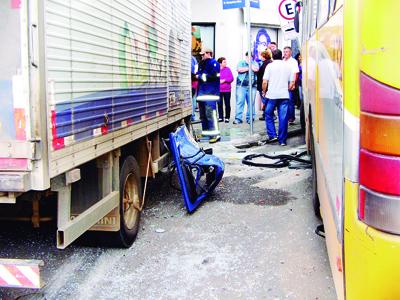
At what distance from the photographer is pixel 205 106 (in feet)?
38.5

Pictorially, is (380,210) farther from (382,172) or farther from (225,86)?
(225,86)

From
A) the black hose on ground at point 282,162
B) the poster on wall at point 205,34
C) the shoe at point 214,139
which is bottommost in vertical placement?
the black hose on ground at point 282,162

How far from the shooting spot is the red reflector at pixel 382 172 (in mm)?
2051

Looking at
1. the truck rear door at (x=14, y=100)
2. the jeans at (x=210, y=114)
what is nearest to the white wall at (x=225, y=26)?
the jeans at (x=210, y=114)

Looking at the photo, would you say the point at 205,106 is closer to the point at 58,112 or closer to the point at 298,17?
→ the point at 298,17

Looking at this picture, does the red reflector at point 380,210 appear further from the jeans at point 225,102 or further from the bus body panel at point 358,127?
the jeans at point 225,102

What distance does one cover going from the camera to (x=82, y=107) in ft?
12.1

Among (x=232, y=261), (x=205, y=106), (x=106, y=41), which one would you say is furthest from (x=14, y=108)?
(x=205, y=106)

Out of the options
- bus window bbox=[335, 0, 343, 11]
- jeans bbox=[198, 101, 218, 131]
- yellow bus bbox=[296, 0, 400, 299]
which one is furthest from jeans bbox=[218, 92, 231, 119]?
yellow bus bbox=[296, 0, 400, 299]

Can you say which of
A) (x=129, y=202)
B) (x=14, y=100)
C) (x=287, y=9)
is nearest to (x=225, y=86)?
(x=287, y=9)

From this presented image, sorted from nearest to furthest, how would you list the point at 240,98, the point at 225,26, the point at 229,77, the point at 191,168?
the point at 191,168, the point at 240,98, the point at 229,77, the point at 225,26

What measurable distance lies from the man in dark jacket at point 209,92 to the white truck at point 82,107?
16.8ft

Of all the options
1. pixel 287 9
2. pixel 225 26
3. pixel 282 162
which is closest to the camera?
pixel 282 162

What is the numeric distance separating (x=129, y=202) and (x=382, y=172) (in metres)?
3.42
